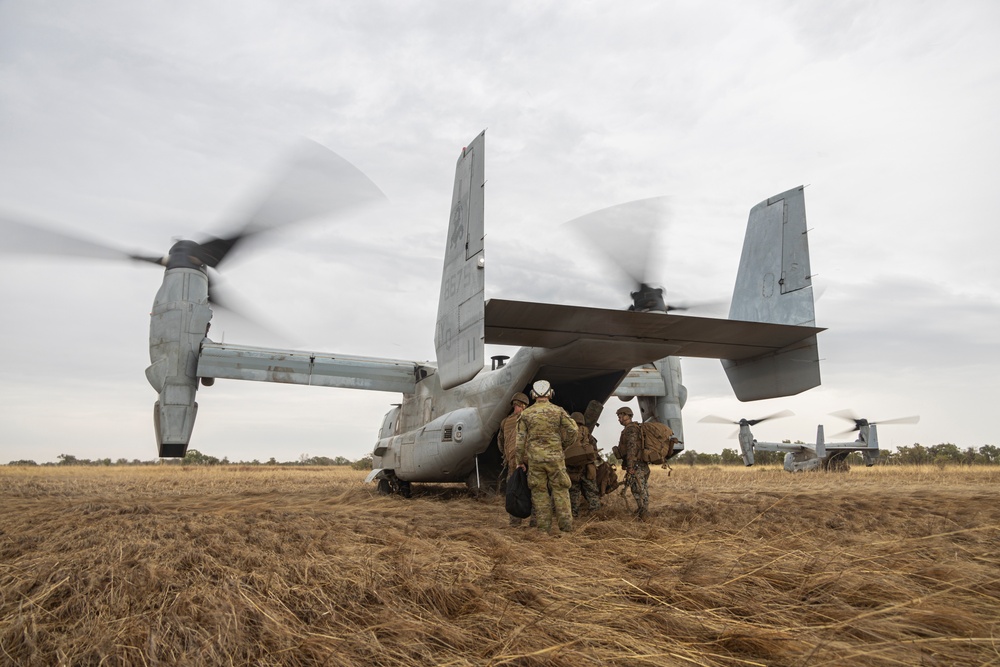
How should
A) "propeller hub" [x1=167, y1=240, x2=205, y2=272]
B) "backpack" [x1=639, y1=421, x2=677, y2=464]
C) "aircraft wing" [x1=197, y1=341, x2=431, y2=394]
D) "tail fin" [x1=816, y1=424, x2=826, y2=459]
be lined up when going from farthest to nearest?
"tail fin" [x1=816, y1=424, x2=826, y2=459] < "propeller hub" [x1=167, y1=240, x2=205, y2=272] < "aircraft wing" [x1=197, y1=341, x2=431, y2=394] < "backpack" [x1=639, y1=421, x2=677, y2=464]

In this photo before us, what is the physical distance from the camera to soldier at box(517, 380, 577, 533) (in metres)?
6.08

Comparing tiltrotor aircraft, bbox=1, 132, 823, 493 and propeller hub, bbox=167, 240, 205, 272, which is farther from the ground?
propeller hub, bbox=167, 240, 205, 272

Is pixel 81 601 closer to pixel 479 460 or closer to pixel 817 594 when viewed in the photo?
pixel 817 594

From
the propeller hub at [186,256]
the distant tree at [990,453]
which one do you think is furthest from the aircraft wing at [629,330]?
the distant tree at [990,453]

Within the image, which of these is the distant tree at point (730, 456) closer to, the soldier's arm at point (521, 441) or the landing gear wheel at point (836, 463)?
the landing gear wheel at point (836, 463)

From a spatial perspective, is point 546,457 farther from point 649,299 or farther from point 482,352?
point 649,299

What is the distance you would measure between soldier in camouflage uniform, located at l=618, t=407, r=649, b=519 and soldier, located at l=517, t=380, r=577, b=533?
1.43 m

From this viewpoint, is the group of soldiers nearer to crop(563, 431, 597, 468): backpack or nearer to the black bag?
the black bag

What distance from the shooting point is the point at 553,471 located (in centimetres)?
619

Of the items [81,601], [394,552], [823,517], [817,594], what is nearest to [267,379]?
[394,552]

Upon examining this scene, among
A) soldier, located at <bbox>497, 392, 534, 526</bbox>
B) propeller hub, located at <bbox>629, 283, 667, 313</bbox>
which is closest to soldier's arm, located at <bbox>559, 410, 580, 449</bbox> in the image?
soldier, located at <bbox>497, 392, 534, 526</bbox>

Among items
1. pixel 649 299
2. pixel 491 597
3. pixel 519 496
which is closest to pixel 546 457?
pixel 519 496

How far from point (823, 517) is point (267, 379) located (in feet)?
30.6

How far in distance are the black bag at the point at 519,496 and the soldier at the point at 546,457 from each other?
0.07 meters
